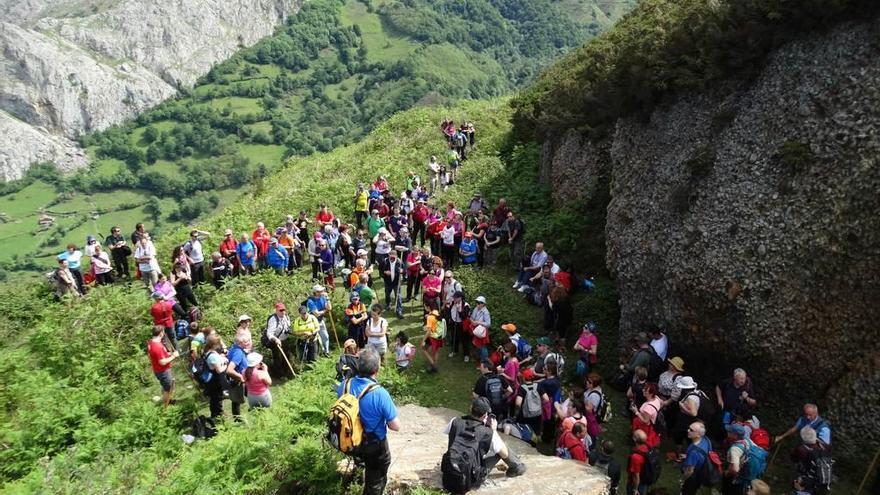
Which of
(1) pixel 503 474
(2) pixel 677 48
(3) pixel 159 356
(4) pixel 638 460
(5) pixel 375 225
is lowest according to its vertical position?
(4) pixel 638 460

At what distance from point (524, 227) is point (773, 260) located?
26.4ft

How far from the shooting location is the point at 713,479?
807 centimetres

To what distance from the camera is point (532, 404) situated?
9.95 meters

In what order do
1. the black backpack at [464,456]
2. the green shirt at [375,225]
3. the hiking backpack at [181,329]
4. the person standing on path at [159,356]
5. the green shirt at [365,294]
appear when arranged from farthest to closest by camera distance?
the green shirt at [375,225], the hiking backpack at [181,329], the green shirt at [365,294], the person standing on path at [159,356], the black backpack at [464,456]

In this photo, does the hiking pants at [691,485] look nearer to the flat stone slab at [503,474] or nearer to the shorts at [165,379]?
the flat stone slab at [503,474]

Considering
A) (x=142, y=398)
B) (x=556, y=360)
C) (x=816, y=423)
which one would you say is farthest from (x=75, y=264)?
(x=816, y=423)

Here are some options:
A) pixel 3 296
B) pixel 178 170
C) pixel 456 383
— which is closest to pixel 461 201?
pixel 456 383

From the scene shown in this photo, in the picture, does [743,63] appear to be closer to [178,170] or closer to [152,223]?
[152,223]

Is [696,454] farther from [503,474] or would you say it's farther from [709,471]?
[503,474]

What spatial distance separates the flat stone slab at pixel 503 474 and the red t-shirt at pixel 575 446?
32 centimetres

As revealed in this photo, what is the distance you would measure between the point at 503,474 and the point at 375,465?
6.64 ft

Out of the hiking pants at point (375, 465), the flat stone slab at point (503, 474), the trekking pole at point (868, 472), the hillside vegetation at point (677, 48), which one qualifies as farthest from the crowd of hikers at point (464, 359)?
the hillside vegetation at point (677, 48)

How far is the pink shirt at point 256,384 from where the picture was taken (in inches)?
396

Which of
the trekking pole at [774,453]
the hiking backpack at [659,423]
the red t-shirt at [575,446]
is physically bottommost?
the trekking pole at [774,453]
